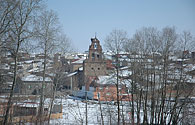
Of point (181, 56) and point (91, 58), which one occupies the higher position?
point (91, 58)

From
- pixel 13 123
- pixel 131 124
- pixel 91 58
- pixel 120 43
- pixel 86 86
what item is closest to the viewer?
pixel 13 123

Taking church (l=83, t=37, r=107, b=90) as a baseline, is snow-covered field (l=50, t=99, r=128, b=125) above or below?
below

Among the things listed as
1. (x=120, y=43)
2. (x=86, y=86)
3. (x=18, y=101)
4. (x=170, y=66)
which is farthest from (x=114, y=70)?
(x=86, y=86)

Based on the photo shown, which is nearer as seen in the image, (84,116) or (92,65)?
(84,116)

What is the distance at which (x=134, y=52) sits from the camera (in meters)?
12.0

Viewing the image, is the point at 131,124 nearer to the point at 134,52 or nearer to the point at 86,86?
the point at 134,52

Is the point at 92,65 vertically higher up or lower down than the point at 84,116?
higher up

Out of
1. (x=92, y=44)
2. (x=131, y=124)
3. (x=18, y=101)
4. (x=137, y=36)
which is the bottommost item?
(x=131, y=124)

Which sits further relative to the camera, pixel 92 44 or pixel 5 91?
pixel 92 44

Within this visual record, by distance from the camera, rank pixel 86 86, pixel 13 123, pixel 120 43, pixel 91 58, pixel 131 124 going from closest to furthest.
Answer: pixel 13 123 → pixel 131 124 → pixel 120 43 → pixel 86 86 → pixel 91 58

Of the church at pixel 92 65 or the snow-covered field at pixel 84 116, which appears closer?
the snow-covered field at pixel 84 116

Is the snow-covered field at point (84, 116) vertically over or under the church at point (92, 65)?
under

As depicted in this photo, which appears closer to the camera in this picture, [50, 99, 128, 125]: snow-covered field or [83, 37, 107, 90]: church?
[50, 99, 128, 125]: snow-covered field

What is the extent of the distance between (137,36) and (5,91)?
8.73m
